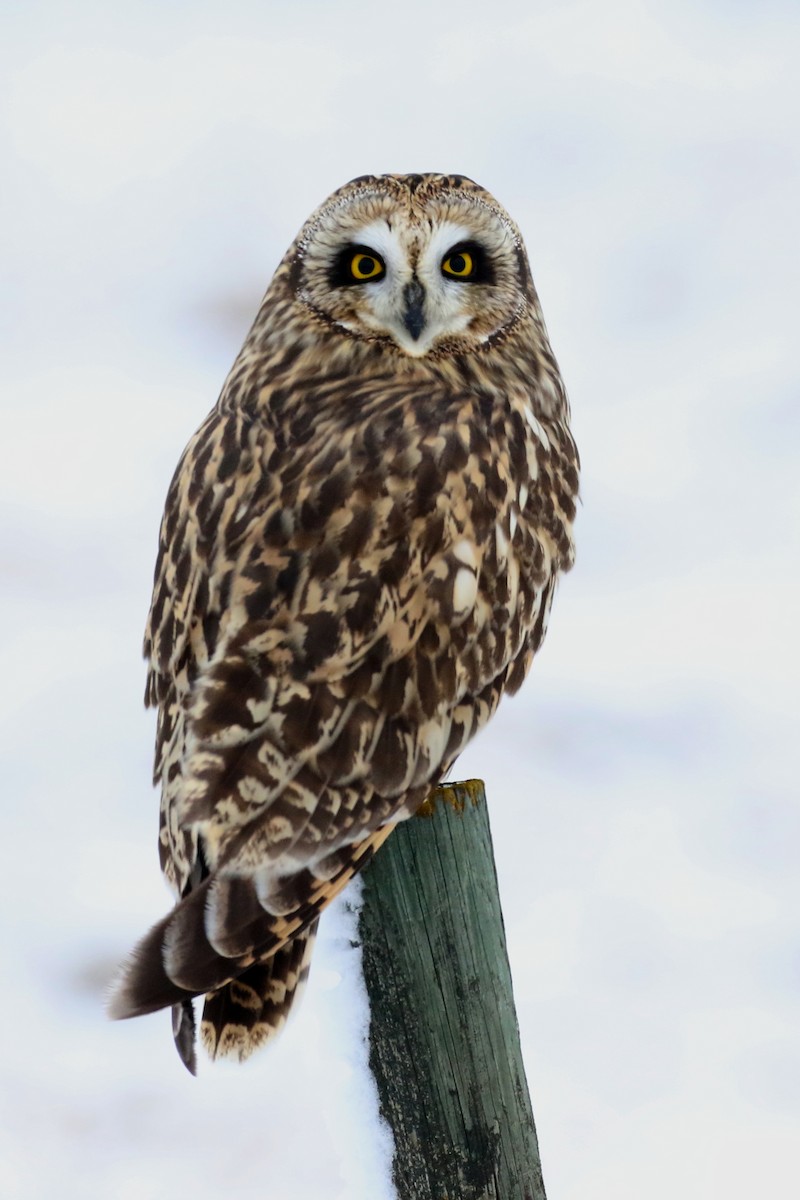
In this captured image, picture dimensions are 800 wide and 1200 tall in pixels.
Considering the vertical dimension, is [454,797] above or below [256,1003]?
above

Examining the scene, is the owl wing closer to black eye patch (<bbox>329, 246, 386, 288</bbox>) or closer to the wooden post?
the wooden post

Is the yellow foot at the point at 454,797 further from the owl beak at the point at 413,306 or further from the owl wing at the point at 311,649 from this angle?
the owl beak at the point at 413,306

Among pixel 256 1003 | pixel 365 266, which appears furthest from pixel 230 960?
pixel 365 266

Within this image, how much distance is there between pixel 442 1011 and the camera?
2.81 metres

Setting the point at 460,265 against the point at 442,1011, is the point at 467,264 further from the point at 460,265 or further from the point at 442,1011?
the point at 442,1011

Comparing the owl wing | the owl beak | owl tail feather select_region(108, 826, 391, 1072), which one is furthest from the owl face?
owl tail feather select_region(108, 826, 391, 1072)

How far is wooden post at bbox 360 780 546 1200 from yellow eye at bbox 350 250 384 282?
3.75 feet

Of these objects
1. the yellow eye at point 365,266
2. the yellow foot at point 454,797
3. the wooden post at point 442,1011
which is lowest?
the wooden post at point 442,1011

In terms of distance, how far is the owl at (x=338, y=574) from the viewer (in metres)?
2.75

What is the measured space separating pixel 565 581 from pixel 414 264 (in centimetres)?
527

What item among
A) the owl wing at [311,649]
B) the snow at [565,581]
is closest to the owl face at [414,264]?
the owl wing at [311,649]

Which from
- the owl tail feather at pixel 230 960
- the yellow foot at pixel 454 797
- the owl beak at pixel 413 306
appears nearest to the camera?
the owl tail feather at pixel 230 960

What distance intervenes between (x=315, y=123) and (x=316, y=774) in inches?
387

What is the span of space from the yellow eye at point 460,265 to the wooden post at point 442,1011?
3.79ft
